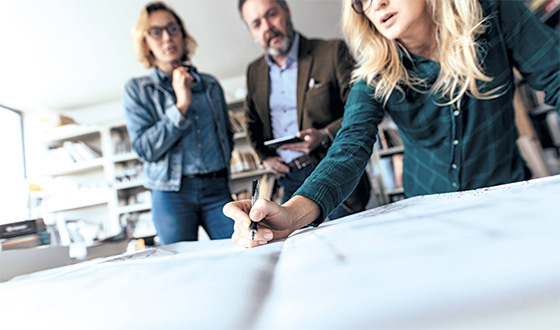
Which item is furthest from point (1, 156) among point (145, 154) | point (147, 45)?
point (147, 45)

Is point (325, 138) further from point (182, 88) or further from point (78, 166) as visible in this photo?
point (78, 166)

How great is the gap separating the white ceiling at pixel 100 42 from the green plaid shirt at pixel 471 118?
1.50m

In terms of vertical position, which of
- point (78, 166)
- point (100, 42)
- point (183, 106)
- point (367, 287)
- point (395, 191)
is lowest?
point (395, 191)

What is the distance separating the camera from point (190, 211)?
134 centimetres

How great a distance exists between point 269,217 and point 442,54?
25.1 inches

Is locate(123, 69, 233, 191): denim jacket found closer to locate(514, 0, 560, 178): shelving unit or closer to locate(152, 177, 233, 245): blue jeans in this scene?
locate(152, 177, 233, 245): blue jeans

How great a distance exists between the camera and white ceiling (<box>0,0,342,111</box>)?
2609 millimetres

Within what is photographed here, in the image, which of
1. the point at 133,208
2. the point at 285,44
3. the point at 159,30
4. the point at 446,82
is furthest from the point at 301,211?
the point at 133,208

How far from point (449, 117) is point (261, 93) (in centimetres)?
82

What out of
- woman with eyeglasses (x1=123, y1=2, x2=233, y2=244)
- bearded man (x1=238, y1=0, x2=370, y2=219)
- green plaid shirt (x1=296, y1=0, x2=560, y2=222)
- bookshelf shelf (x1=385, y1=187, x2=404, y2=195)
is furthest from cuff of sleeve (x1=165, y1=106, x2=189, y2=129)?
bookshelf shelf (x1=385, y1=187, x2=404, y2=195)

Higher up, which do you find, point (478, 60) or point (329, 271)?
point (478, 60)

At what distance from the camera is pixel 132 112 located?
4.70 feet

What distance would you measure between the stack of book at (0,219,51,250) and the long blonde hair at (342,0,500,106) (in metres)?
1.04

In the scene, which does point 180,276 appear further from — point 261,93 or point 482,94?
point 261,93
